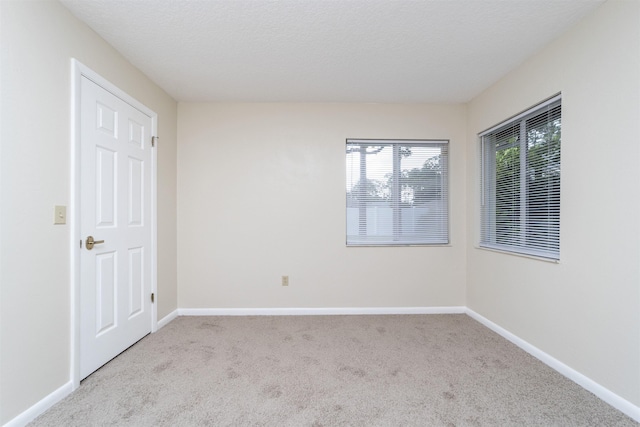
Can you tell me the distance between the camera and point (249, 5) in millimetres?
1866

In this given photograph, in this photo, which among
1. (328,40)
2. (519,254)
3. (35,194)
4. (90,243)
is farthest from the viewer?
(519,254)

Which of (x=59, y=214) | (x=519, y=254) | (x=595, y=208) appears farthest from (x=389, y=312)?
(x=59, y=214)

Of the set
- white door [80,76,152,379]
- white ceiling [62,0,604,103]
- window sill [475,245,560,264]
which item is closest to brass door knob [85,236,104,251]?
white door [80,76,152,379]

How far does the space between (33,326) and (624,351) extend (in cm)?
340

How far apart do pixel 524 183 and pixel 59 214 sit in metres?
3.57

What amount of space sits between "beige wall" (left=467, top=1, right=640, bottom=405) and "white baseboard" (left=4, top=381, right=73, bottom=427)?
338cm

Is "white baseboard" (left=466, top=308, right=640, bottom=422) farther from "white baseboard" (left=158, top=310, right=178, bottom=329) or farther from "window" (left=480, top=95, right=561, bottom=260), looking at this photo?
"white baseboard" (left=158, top=310, right=178, bottom=329)

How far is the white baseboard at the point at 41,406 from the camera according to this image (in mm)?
1580

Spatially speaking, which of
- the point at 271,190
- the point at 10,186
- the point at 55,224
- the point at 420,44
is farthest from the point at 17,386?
the point at 420,44

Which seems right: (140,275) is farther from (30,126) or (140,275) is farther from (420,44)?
(420,44)

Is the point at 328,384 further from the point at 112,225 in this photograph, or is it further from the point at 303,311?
the point at 112,225

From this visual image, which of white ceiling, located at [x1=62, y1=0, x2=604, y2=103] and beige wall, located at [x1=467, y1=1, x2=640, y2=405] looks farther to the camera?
white ceiling, located at [x1=62, y1=0, x2=604, y2=103]

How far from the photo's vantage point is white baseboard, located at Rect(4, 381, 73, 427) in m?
1.58

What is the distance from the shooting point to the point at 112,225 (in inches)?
93.4
